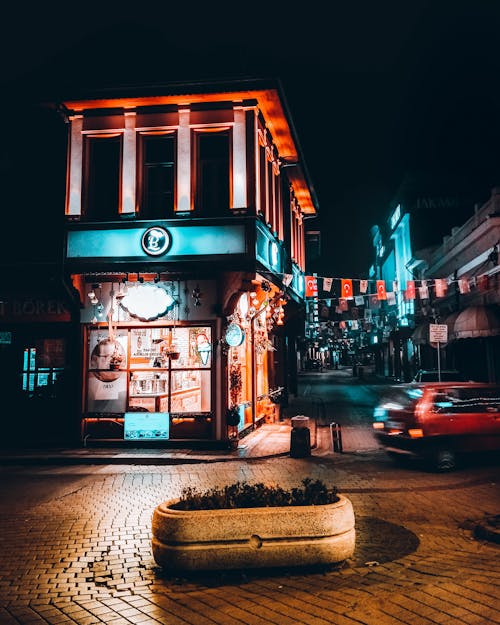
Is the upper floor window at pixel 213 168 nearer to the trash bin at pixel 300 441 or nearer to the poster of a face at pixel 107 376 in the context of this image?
the poster of a face at pixel 107 376

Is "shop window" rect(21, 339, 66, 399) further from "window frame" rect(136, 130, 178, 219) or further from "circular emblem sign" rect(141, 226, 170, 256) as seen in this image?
"window frame" rect(136, 130, 178, 219)

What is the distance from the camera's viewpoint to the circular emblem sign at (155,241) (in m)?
14.0

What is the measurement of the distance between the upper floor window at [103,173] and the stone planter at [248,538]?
36.9ft

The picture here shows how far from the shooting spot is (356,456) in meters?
13.4

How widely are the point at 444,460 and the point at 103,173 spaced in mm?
12325

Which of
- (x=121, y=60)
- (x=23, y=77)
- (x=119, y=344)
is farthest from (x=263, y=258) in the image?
(x=23, y=77)

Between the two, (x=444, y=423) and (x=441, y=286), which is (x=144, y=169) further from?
(x=441, y=286)

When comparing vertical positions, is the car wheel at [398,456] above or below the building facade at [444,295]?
below

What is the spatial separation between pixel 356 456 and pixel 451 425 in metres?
3.00

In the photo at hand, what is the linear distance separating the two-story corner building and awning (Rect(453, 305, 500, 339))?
1117cm

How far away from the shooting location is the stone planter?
5730 millimetres

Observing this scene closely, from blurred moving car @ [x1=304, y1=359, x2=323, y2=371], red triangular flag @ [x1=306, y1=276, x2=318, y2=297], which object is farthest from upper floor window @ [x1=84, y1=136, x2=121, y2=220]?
blurred moving car @ [x1=304, y1=359, x2=323, y2=371]

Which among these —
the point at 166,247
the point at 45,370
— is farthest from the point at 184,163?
the point at 45,370

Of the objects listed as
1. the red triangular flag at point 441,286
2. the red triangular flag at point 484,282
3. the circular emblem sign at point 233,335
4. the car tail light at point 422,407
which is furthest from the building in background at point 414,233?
the car tail light at point 422,407
